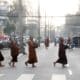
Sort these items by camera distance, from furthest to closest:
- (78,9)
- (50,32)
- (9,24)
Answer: (50,32) < (78,9) < (9,24)

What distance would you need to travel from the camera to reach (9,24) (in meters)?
71.4

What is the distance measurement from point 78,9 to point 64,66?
65.6 meters

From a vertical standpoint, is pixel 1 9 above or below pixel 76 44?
above

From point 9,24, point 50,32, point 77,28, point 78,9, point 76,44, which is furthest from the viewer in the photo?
point 50,32

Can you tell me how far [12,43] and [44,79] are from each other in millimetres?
8722

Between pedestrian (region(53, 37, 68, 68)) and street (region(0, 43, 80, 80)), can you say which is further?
pedestrian (region(53, 37, 68, 68))

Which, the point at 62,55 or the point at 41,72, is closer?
the point at 41,72

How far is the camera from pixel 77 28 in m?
80.2

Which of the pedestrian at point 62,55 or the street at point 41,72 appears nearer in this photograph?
the street at point 41,72

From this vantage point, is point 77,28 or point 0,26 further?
point 77,28

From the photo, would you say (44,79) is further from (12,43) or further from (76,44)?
(76,44)

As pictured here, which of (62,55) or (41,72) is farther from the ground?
(62,55)

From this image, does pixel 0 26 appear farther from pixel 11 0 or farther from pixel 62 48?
pixel 62 48

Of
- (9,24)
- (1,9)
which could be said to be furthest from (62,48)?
(1,9)
